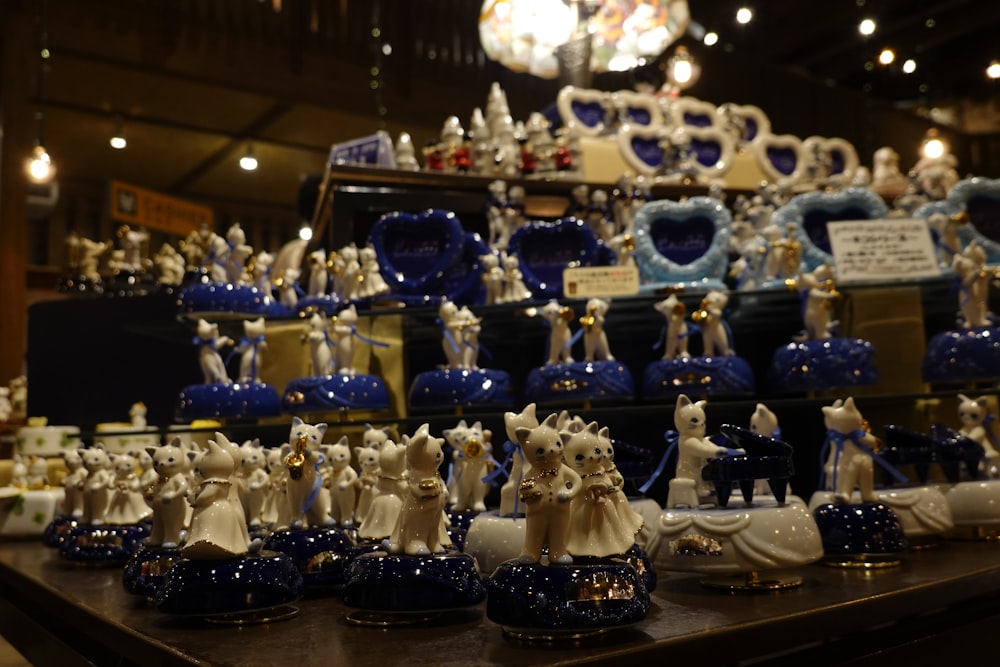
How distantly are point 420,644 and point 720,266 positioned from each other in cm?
171

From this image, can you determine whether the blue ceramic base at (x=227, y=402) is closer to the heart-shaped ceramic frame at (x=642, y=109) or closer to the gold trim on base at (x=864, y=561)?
the gold trim on base at (x=864, y=561)

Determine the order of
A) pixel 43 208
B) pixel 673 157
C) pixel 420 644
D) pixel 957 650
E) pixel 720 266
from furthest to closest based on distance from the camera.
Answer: pixel 43 208, pixel 673 157, pixel 720 266, pixel 957 650, pixel 420 644

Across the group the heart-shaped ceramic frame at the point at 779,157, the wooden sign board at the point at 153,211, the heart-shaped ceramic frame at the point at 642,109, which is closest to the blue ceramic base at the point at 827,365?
the heart-shaped ceramic frame at the point at 779,157

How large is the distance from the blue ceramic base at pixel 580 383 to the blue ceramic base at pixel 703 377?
0.31 ft

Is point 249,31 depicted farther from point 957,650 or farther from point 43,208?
point 957,650

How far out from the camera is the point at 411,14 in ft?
20.0

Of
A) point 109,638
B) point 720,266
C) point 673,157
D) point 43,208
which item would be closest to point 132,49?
point 43,208

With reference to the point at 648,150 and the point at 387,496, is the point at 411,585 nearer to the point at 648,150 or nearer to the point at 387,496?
the point at 387,496

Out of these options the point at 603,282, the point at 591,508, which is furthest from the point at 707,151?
the point at 591,508

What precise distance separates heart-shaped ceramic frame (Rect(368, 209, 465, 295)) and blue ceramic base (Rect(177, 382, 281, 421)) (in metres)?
0.49

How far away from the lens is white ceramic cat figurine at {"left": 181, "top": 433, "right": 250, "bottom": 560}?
1376 mm

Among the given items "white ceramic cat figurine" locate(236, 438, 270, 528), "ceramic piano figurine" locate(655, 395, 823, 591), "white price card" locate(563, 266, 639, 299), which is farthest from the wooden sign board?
"ceramic piano figurine" locate(655, 395, 823, 591)

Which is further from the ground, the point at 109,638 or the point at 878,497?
the point at 878,497

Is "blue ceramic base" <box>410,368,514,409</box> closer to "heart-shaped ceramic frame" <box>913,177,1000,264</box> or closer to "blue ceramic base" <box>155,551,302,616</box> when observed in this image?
"blue ceramic base" <box>155,551,302,616</box>
